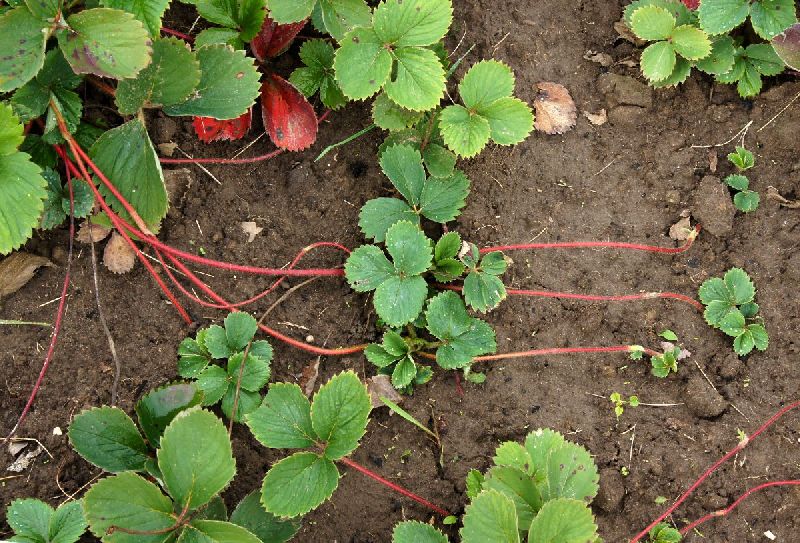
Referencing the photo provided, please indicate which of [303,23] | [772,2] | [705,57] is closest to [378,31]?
[303,23]

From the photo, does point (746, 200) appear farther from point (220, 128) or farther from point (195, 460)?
point (195, 460)

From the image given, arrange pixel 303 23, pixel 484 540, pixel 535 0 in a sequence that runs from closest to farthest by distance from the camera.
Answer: pixel 484 540
pixel 303 23
pixel 535 0

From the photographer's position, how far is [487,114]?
2041 millimetres

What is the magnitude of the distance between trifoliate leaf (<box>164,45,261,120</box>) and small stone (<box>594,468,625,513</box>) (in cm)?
142

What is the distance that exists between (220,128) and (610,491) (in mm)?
1511

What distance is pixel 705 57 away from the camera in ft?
7.18

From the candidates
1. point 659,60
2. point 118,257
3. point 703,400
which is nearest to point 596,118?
point 659,60

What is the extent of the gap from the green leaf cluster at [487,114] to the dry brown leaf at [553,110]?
0.19 m

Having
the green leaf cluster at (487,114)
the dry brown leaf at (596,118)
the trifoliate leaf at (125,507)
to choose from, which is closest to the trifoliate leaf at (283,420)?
the trifoliate leaf at (125,507)

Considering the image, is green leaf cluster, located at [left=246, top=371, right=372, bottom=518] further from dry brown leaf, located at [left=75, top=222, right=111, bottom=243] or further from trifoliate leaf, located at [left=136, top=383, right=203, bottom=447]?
dry brown leaf, located at [left=75, top=222, right=111, bottom=243]

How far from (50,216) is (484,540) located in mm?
1457

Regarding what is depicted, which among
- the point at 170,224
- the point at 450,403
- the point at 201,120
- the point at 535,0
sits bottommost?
the point at 450,403

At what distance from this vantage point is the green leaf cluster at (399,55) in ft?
6.35

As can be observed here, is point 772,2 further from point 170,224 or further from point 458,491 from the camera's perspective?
point 170,224
